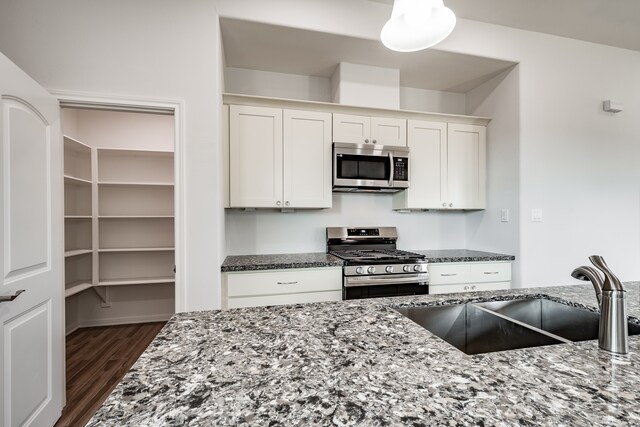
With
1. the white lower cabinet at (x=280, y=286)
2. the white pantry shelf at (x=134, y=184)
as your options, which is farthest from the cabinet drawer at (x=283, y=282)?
the white pantry shelf at (x=134, y=184)

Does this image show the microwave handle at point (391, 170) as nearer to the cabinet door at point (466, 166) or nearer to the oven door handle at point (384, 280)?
the cabinet door at point (466, 166)

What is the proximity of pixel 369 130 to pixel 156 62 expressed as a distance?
168cm

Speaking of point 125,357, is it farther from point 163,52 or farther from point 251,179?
point 163,52

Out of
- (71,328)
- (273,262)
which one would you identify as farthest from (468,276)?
(71,328)

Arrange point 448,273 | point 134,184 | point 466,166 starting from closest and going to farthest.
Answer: point 448,273, point 466,166, point 134,184

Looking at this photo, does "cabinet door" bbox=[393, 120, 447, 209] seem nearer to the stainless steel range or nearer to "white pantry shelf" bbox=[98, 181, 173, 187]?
the stainless steel range

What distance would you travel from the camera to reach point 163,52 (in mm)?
1980

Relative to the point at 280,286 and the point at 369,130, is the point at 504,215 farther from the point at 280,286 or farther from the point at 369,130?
the point at 280,286

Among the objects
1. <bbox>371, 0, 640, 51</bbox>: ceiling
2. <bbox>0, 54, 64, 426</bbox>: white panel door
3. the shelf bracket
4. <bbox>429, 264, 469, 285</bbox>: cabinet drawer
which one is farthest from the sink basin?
the shelf bracket

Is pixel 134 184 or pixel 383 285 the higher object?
pixel 134 184

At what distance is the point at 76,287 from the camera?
300 centimetres

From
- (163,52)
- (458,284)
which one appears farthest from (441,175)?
(163,52)

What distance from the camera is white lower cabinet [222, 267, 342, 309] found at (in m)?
2.19

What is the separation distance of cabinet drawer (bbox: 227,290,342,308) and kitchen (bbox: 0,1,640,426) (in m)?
0.16
